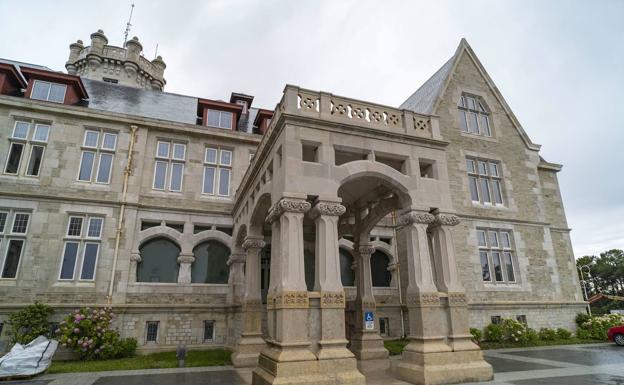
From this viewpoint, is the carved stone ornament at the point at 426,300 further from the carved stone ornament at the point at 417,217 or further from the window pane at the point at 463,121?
the window pane at the point at 463,121

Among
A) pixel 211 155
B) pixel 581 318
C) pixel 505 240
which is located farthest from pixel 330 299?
pixel 581 318

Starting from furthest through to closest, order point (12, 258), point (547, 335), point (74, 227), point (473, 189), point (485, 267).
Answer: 1. point (473, 189)
2. point (485, 267)
3. point (547, 335)
4. point (74, 227)
5. point (12, 258)

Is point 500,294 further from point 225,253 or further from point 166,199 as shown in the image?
point 166,199

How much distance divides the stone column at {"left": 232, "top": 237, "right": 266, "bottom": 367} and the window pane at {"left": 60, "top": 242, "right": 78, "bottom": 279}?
23.9ft

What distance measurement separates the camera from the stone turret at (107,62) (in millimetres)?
25781

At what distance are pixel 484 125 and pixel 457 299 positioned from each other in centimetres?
1399

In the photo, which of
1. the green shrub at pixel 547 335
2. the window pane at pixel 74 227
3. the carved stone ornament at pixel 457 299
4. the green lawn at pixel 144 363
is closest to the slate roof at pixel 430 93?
the carved stone ornament at pixel 457 299

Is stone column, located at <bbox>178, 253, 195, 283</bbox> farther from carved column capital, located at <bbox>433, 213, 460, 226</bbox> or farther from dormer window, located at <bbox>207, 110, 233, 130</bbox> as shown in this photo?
carved column capital, located at <bbox>433, 213, 460, 226</bbox>

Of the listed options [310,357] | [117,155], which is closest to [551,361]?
[310,357]

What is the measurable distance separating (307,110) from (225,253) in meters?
9.30

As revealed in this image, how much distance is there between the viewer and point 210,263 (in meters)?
15.1

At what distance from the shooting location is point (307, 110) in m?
8.45

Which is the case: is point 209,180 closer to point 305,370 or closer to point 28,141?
point 28,141

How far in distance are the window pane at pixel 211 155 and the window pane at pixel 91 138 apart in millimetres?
4748
